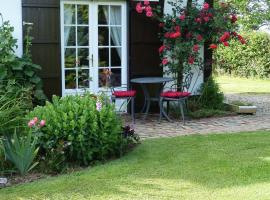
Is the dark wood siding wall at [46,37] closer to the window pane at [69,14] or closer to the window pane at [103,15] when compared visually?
the window pane at [69,14]

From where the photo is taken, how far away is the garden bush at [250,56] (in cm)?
1933

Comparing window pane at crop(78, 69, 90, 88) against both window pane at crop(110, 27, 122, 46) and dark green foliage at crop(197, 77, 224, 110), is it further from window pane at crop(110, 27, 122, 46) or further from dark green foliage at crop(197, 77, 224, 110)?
dark green foliage at crop(197, 77, 224, 110)

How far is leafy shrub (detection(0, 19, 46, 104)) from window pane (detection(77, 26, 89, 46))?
1298mm

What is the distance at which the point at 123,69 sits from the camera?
34.7 ft

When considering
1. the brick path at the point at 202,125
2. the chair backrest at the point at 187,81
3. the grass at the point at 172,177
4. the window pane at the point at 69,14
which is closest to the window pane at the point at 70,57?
the window pane at the point at 69,14

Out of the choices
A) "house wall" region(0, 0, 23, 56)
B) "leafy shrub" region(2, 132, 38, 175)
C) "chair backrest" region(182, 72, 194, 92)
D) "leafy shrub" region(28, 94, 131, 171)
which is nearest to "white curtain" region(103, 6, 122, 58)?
"chair backrest" region(182, 72, 194, 92)

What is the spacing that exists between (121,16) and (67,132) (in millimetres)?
4679

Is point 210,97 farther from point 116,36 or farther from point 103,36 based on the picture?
point 103,36

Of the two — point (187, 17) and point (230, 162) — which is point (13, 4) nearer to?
point (187, 17)

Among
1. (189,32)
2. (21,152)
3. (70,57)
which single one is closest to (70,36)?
(70,57)

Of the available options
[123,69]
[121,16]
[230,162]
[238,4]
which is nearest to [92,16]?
[121,16]

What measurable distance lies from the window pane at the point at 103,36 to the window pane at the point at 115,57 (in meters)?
0.22

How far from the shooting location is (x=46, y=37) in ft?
31.7

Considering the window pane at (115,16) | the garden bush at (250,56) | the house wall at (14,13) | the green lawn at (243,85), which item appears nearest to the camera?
the house wall at (14,13)
